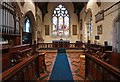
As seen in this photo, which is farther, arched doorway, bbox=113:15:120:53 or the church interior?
arched doorway, bbox=113:15:120:53

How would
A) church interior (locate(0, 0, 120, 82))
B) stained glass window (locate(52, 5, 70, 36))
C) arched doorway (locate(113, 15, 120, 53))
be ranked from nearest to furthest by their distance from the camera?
church interior (locate(0, 0, 120, 82)), arched doorway (locate(113, 15, 120, 53)), stained glass window (locate(52, 5, 70, 36))

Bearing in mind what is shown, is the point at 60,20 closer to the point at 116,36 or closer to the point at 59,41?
the point at 59,41

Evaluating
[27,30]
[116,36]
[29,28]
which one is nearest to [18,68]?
[116,36]

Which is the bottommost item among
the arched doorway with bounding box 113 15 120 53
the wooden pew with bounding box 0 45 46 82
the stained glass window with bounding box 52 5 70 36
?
the wooden pew with bounding box 0 45 46 82

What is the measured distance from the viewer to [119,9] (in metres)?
6.74

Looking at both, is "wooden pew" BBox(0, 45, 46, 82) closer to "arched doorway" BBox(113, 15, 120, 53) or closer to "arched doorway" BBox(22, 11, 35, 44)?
"arched doorway" BBox(113, 15, 120, 53)

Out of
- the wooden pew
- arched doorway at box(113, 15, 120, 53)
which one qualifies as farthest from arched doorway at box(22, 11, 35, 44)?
the wooden pew

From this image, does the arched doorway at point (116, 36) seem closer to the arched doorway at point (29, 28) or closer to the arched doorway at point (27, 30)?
the arched doorway at point (29, 28)

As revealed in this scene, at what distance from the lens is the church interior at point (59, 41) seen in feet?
11.1

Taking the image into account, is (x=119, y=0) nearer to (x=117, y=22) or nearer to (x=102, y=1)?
(x=117, y=22)

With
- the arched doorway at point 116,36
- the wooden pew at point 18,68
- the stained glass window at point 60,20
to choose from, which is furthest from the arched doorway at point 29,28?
the wooden pew at point 18,68

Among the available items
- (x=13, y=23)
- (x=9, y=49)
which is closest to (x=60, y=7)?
(x=13, y=23)

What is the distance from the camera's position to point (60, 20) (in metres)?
19.2

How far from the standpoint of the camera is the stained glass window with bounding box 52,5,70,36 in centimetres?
1888
